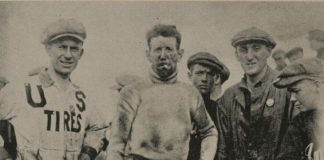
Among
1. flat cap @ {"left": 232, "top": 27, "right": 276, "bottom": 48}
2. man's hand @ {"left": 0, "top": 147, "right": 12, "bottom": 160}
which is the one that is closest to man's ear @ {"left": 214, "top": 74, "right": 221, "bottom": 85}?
flat cap @ {"left": 232, "top": 27, "right": 276, "bottom": 48}

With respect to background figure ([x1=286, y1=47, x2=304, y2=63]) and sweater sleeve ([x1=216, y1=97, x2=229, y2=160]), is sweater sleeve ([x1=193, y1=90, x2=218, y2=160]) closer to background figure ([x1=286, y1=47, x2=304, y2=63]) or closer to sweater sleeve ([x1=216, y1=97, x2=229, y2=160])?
sweater sleeve ([x1=216, y1=97, x2=229, y2=160])

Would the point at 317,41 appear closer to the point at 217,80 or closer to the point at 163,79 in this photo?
the point at 217,80

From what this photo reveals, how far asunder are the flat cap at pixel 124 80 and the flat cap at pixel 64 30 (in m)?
0.20

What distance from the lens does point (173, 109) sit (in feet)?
7.18

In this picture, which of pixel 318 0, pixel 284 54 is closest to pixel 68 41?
pixel 284 54

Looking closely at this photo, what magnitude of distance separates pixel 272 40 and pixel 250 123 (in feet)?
1.01

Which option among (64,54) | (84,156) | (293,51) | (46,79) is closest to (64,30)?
(64,54)

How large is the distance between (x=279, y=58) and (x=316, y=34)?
16 cm

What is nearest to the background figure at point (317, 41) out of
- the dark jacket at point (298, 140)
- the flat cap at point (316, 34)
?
the flat cap at point (316, 34)

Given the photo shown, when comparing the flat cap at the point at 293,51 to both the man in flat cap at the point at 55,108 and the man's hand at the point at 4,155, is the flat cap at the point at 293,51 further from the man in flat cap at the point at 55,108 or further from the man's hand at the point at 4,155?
the man's hand at the point at 4,155

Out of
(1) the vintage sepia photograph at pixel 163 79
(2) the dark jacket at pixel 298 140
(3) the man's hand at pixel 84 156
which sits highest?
(1) the vintage sepia photograph at pixel 163 79

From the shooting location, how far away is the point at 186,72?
2221 millimetres

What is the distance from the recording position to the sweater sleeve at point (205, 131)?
2.19 m

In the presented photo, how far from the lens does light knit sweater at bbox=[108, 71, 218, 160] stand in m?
2.17
